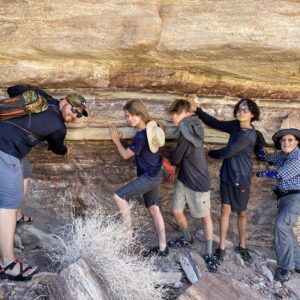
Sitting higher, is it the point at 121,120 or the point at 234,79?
the point at 234,79

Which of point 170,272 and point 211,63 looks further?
point 211,63

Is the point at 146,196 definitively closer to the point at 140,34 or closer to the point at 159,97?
the point at 159,97

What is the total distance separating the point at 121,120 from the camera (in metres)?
5.61

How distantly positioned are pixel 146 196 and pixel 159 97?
1.31 metres

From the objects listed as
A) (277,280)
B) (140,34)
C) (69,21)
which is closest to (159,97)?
(140,34)

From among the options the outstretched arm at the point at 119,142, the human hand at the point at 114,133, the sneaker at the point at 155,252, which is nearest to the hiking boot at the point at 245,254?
the sneaker at the point at 155,252

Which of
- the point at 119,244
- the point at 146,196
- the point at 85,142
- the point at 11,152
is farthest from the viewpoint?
the point at 85,142

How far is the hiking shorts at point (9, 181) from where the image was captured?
4.32 metres

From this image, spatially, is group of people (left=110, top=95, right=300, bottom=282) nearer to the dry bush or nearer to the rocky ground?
the rocky ground

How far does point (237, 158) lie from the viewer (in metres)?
5.38

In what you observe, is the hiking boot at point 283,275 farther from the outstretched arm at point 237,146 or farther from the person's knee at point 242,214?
the outstretched arm at point 237,146

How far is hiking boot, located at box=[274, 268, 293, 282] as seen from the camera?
5521 millimetres

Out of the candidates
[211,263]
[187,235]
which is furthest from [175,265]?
[187,235]

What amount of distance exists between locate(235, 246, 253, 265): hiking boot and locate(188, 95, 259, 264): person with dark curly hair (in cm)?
29
